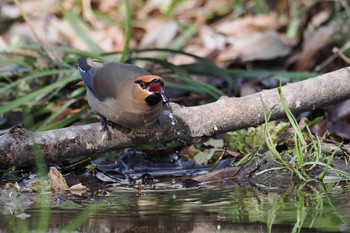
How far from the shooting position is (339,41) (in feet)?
24.4

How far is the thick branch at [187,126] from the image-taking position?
4.19m

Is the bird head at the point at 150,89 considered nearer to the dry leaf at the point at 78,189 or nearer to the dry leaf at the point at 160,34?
the dry leaf at the point at 78,189

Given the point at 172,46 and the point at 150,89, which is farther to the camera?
the point at 172,46

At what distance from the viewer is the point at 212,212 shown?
11.5ft

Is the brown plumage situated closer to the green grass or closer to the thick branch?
the thick branch

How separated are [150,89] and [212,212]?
2.71 ft

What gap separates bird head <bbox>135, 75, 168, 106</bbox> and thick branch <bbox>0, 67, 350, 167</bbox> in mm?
342

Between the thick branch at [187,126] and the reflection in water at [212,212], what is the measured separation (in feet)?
1.14

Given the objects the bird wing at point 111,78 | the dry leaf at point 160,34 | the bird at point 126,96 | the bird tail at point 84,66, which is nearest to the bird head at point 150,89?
the bird at point 126,96

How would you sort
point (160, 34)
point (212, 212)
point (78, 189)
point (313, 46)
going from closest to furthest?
point (212, 212) < point (78, 189) < point (313, 46) < point (160, 34)

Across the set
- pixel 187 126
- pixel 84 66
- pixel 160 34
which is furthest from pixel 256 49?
pixel 187 126

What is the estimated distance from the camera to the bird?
409 centimetres

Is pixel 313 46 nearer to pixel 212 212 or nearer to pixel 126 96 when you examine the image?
pixel 126 96

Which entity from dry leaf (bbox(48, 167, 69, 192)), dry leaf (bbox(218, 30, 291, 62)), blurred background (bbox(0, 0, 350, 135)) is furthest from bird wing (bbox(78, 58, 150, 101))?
dry leaf (bbox(218, 30, 291, 62))
